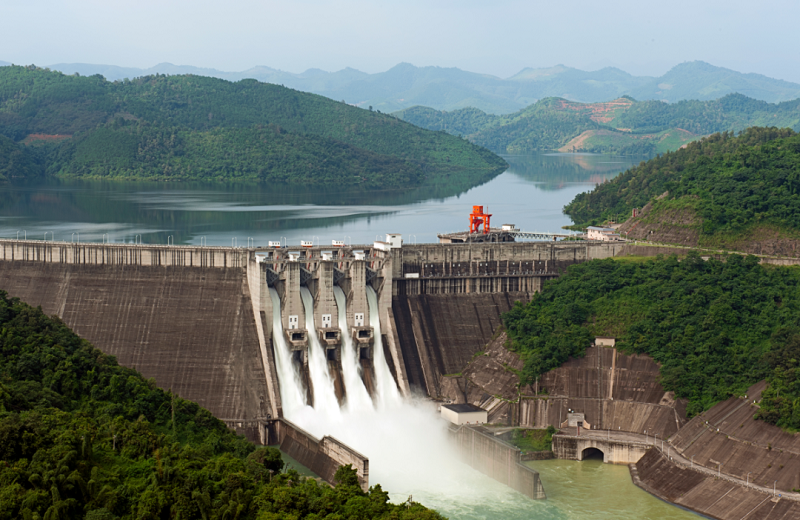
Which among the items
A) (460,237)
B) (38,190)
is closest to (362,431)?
(460,237)

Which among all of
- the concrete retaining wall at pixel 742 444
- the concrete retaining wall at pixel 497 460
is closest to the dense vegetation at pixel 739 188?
the concrete retaining wall at pixel 742 444

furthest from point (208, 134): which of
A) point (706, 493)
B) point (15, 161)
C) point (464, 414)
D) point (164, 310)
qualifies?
point (706, 493)

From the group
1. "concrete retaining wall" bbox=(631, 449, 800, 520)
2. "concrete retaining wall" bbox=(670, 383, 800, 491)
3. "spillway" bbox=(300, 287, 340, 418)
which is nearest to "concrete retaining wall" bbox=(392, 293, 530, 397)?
"spillway" bbox=(300, 287, 340, 418)

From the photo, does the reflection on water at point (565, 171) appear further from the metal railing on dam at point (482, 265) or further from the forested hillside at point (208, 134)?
the metal railing on dam at point (482, 265)

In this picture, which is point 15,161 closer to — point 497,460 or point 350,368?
point 350,368

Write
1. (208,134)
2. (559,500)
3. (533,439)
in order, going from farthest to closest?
(208,134) → (533,439) → (559,500)

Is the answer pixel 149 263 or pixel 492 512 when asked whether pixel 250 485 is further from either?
pixel 149 263
